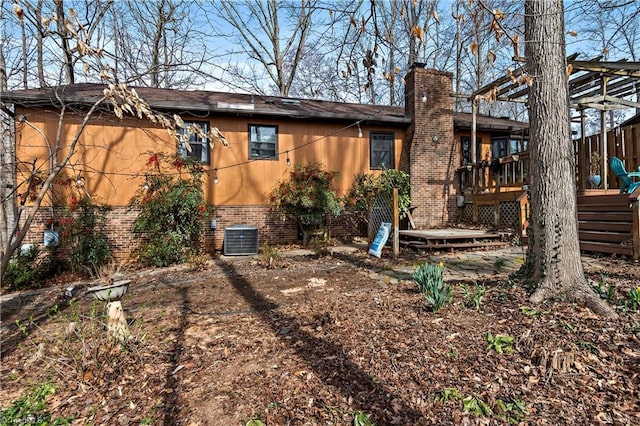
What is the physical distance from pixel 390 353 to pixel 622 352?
169cm

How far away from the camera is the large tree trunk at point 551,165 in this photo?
341cm

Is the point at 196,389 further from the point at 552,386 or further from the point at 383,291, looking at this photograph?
the point at 383,291

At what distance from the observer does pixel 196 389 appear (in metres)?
2.43

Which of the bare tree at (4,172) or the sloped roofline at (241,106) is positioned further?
the sloped roofline at (241,106)

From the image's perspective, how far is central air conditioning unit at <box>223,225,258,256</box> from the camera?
28.8ft

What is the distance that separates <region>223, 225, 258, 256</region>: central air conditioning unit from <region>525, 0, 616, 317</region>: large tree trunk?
671cm

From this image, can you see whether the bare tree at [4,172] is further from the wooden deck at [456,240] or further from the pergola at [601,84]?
the pergola at [601,84]

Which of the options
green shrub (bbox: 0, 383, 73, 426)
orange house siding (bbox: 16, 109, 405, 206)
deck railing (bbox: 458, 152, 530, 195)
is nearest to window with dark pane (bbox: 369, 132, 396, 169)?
orange house siding (bbox: 16, 109, 405, 206)

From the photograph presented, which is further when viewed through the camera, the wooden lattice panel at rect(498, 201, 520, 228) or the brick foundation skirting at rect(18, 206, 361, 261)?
the wooden lattice panel at rect(498, 201, 520, 228)

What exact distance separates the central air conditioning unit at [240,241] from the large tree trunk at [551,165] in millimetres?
6706

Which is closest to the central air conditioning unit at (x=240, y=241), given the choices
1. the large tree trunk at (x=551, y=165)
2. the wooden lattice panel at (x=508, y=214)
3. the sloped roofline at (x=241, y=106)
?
the sloped roofline at (x=241, y=106)

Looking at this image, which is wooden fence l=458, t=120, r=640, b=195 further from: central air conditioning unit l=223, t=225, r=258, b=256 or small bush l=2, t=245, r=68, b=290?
small bush l=2, t=245, r=68, b=290

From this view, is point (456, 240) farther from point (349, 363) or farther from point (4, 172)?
point (4, 172)

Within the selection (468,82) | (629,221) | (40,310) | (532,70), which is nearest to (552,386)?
(532,70)
